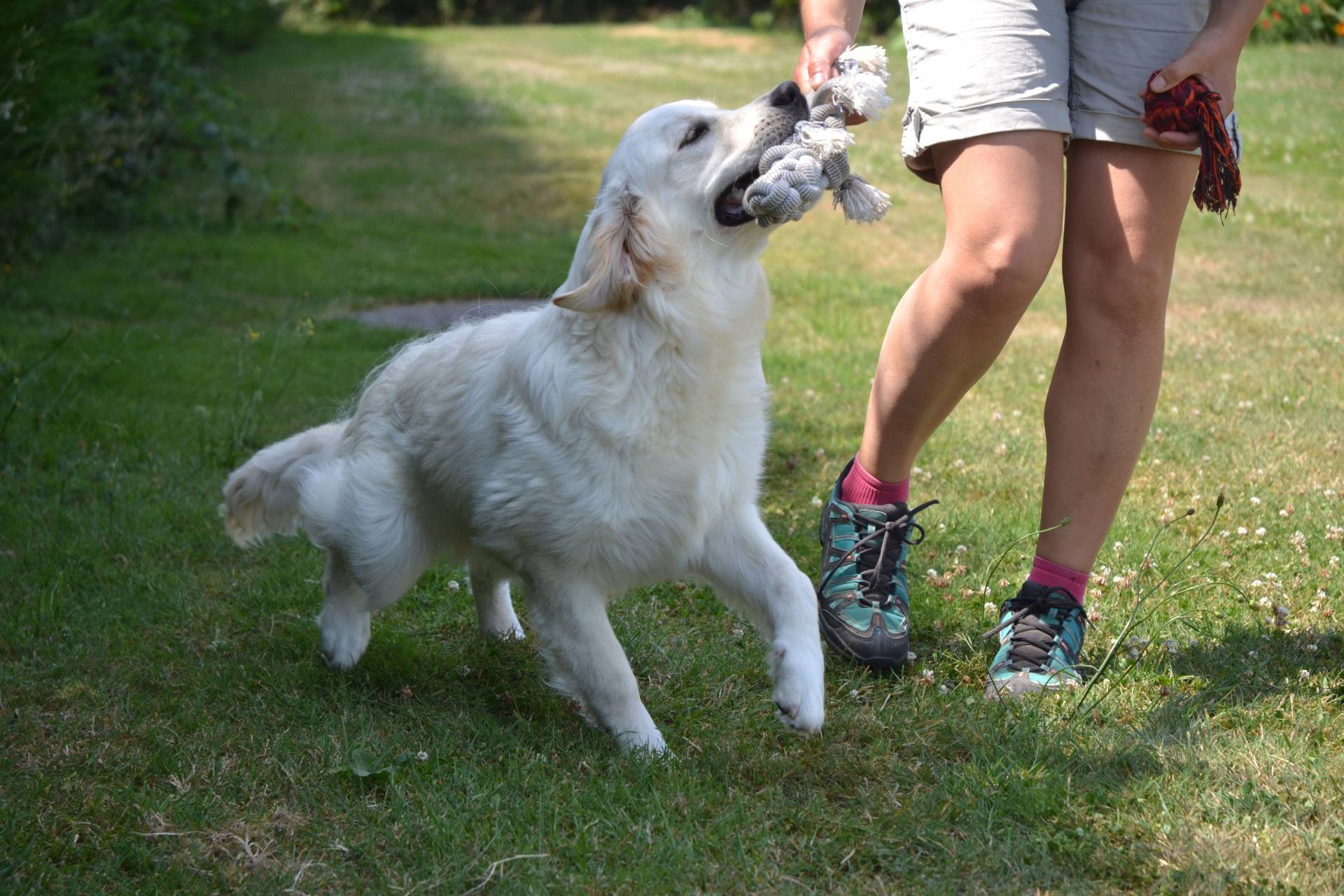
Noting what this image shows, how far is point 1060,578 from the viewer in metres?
3.07

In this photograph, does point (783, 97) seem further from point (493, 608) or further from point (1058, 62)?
point (493, 608)

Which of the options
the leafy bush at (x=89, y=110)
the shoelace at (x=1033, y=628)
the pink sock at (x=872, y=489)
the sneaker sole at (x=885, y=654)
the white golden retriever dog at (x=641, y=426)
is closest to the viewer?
the white golden retriever dog at (x=641, y=426)

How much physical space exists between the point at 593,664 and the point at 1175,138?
1712 millimetres

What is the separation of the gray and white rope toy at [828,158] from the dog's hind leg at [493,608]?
1.28m

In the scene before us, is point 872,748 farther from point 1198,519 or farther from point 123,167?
point 123,167

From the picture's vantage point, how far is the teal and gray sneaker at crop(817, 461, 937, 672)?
3.12 meters

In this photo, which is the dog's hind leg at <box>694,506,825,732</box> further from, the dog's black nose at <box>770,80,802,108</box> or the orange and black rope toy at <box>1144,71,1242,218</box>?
the orange and black rope toy at <box>1144,71,1242,218</box>

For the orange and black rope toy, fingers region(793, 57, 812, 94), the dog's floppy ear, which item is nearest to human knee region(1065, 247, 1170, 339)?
the orange and black rope toy

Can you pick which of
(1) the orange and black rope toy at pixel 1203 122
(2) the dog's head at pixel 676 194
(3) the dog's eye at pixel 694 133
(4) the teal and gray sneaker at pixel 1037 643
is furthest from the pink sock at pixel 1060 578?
(3) the dog's eye at pixel 694 133

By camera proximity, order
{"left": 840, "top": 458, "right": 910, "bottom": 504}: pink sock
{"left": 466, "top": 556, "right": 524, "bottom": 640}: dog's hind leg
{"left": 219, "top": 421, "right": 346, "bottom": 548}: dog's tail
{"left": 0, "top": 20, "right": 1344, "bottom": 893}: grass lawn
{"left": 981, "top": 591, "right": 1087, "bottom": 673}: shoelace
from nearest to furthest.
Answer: {"left": 0, "top": 20, "right": 1344, "bottom": 893}: grass lawn, {"left": 981, "top": 591, "right": 1087, "bottom": 673}: shoelace, {"left": 840, "top": 458, "right": 910, "bottom": 504}: pink sock, {"left": 466, "top": 556, "right": 524, "bottom": 640}: dog's hind leg, {"left": 219, "top": 421, "right": 346, "bottom": 548}: dog's tail

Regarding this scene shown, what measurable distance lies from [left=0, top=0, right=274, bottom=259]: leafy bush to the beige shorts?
11.4 feet

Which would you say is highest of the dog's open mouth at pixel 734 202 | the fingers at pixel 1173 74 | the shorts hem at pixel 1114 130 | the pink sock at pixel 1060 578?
the fingers at pixel 1173 74

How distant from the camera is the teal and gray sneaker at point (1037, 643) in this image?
292 cm

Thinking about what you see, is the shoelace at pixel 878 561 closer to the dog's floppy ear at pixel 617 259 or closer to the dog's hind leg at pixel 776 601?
the dog's hind leg at pixel 776 601
